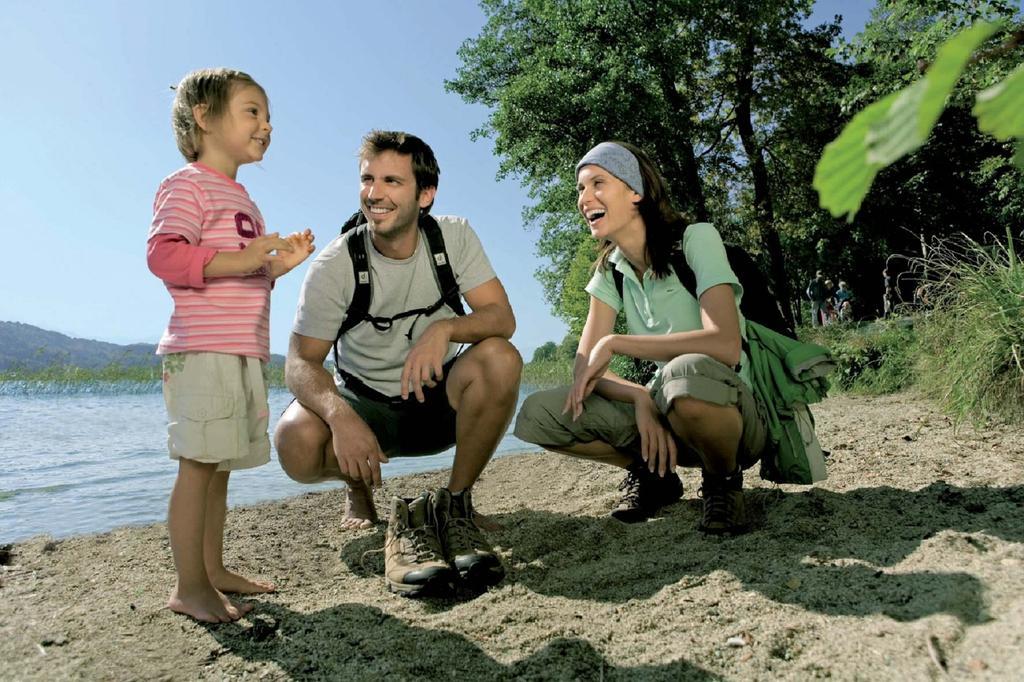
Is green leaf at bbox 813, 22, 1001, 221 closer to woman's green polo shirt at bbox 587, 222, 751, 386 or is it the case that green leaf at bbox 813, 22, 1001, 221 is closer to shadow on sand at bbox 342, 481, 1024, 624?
shadow on sand at bbox 342, 481, 1024, 624

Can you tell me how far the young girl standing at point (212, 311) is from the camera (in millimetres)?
2221

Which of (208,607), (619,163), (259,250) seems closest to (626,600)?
(208,607)

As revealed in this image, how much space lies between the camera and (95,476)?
5812 mm

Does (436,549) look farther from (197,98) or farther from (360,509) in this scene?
(197,98)

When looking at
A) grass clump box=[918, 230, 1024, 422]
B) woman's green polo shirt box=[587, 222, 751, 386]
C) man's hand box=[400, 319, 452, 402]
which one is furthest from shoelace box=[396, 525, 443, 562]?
grass clump box=[918, 230, 1024, 422]

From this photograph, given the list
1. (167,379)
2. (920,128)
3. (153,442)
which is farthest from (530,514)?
(153,442)

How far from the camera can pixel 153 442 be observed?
803 centimetres

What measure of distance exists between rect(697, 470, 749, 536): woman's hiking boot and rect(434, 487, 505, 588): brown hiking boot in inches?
31.1

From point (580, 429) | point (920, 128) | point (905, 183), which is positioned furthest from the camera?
point (905, 183)

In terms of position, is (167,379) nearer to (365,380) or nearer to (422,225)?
(365,380)

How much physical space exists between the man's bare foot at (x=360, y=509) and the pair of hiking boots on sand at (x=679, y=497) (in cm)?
115

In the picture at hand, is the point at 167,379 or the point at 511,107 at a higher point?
the point at 511,107

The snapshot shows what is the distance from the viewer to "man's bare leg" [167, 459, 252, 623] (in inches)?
86.0

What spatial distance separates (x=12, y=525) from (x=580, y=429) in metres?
3.33
